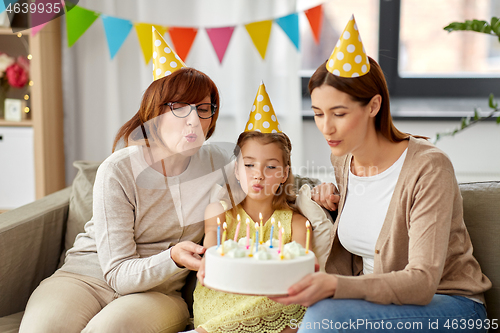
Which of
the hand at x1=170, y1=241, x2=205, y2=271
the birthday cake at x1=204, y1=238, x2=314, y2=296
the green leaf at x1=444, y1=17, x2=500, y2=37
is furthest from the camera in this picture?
the green leaf at x1=444, y1=17, x2=500, y2=37

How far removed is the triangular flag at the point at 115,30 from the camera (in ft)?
7.97

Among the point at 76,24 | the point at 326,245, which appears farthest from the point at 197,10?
the point at 326,245

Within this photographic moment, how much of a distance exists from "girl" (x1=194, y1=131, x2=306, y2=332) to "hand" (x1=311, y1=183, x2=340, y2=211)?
0.30 feet

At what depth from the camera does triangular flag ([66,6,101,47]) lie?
2391 mm

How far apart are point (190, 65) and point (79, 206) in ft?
3.71

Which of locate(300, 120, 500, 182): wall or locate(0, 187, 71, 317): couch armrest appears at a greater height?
locate(300, 120, 500, 182): wall

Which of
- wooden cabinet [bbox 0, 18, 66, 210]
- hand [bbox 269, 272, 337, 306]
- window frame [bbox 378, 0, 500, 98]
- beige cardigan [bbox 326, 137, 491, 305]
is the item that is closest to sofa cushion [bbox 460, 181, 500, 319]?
beige cardigan [bbox 326, 137, 491, 305]

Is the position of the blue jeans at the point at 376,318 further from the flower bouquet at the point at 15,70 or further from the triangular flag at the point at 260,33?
the flower bouquet at the point at 15,70

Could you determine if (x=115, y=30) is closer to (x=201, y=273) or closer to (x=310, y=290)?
(x=201, y=273)

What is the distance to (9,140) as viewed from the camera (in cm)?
252

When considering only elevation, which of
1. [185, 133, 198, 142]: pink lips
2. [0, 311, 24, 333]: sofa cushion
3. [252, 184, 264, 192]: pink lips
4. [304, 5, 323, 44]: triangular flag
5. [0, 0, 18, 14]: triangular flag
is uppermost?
[0, 0, 18, 14]: triangular flag

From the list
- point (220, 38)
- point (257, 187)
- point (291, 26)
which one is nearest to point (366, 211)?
point (257, 187)

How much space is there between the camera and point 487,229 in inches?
58.7

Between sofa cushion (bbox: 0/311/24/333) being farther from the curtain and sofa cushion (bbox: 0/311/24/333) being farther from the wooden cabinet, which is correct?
the curtain
